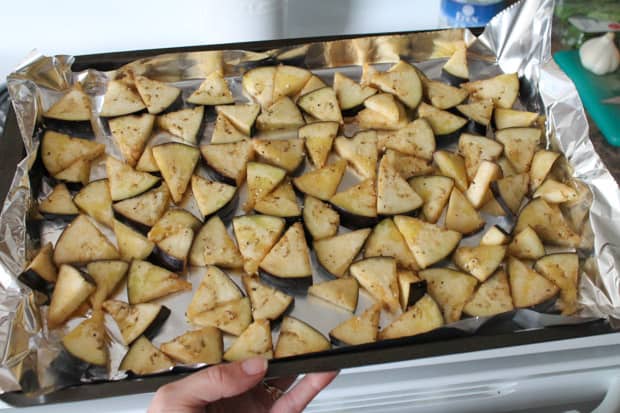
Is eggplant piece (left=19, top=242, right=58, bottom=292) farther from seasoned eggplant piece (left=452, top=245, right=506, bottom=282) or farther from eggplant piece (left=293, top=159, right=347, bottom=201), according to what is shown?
seasoned eggplant piece (left=452, top=245, right=506, bottom=282)

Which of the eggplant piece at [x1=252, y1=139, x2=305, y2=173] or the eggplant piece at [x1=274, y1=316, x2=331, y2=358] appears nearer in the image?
the eggplant piece at [x1=274, y1=316, x2=331, y2=358]

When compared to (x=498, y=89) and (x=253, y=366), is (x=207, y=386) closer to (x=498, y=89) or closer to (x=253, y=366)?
(x=253, y=366)

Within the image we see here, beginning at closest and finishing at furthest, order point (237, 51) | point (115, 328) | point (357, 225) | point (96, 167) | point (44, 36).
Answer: point (115, 328) → point (357, 225) → point (96, 167) → point (237, 51) → point (44, 36)

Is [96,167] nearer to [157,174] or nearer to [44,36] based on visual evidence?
[157,174]

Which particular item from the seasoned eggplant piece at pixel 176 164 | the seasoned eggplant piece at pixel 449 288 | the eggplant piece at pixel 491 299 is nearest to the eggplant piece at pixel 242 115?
the seasoned eggplant piece at pixel 176 164

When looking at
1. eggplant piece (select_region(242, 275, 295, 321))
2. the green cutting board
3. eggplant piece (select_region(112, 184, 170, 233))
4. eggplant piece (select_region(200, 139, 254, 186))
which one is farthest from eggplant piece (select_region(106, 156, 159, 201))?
the green cutting board

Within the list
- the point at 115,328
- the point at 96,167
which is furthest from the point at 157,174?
the point at 115,328

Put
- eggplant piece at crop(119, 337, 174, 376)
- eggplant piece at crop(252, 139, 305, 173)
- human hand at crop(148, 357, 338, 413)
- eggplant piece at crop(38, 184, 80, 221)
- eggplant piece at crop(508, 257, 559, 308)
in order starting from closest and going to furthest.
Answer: human hand at crop(148, 357, 338, 413)
eggplant piece at crop(119, 337, 174, 376)
eggplant piece at crop(508, 257, 559, 308)
eggplant piece at crop(38, 184, 80, 221)
eggplant piece at crop(252, 139, 305, 173)
